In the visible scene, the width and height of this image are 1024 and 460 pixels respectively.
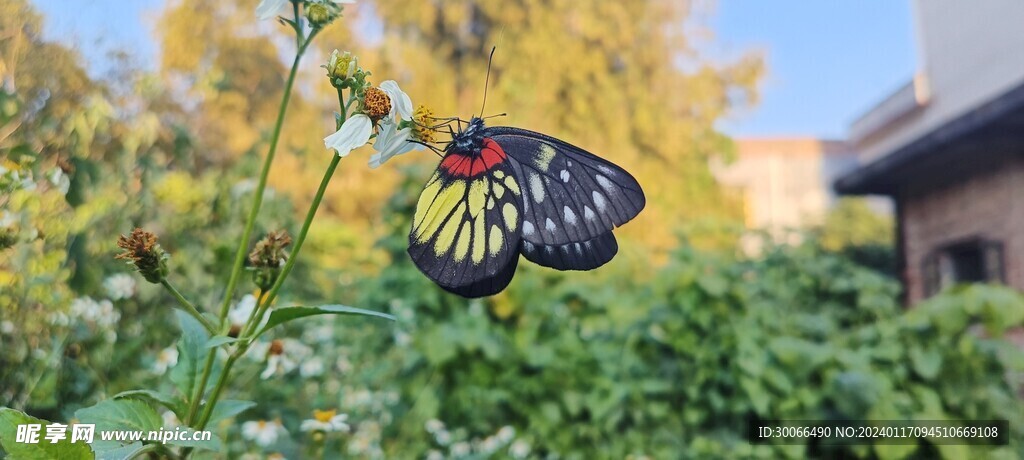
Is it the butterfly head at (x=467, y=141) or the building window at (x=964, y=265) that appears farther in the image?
the building window at (x=964, y=265)

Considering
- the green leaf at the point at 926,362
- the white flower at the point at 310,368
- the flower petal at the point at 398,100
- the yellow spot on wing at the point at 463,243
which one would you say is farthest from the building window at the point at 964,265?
the flower petal at the point at 398,100

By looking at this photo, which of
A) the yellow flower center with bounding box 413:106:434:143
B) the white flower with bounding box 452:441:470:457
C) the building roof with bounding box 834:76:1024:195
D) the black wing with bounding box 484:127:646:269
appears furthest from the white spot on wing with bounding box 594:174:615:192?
the building roof with bounding box 834:76:1024:195

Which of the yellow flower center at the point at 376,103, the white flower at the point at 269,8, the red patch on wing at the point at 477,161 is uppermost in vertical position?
the white flower at the point at 269,8

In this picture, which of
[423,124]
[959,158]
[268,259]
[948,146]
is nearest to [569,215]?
[423,124]

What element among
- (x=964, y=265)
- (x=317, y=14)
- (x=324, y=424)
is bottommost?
(x=324, y=424)

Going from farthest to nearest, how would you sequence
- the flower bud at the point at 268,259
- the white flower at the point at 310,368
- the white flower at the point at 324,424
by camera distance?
the white flower at the point at 310,368
the white flower at the point at 324,424
the flower bud at the point at 268,259

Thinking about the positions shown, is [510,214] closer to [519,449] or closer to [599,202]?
[599,202]

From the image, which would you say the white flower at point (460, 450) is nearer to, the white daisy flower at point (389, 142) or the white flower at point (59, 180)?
the white flower at point (59, 180)
